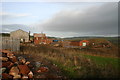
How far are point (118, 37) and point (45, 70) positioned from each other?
556 centimetres

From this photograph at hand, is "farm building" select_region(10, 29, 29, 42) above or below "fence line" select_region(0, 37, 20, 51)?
above

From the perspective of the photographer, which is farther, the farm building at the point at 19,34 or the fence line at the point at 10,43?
the farm building at the point at 19,34

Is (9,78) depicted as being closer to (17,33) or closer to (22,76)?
(22,76)

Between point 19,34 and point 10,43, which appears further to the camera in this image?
point 19,34

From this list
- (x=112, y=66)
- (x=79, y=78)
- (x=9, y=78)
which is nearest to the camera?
(x=9, y=78)

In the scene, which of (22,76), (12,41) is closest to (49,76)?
(22,76)

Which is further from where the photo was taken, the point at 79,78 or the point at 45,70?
the point at 45,70

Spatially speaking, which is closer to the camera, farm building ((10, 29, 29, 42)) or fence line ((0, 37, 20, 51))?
fence line ((0, 37, 20, 51))

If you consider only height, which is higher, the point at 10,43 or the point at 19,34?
the point at 19,34

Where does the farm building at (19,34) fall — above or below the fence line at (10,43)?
above

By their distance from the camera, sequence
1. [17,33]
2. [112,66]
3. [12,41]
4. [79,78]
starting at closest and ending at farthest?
[79,78]
[112,66]
[12,41]
[17,33]

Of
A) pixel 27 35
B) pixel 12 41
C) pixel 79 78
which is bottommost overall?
pixel 79 78

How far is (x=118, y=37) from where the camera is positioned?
625cm

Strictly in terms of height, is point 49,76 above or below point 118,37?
below
